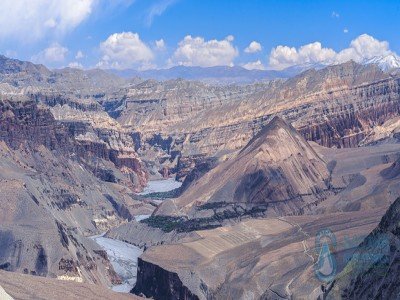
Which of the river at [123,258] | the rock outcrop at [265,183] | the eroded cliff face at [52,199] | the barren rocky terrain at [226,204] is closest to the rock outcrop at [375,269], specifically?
the barren rocky terrain at [226,204]

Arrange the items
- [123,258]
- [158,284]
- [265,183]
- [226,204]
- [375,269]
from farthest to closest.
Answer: [265,183]
[226,204]
[123,258]
[158,284]
[375,269]

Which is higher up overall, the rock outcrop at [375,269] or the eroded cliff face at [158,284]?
the rock outcrop at [375,269]

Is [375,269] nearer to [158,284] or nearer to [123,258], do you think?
[158,284]

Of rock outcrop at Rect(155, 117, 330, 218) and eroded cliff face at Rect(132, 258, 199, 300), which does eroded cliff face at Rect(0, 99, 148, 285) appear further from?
rock outcrop at Rect(155, 117, 330, 218)

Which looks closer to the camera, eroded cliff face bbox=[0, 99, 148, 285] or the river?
eroded cliff face bbox=[0, 99, 148, 285]

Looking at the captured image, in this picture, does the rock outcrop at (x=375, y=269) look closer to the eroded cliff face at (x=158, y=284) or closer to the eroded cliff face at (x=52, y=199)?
the eroded cliff face at (x=158, y=284)

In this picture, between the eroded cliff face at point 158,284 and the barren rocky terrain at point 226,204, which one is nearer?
the barren rocky terrain at point 226,204

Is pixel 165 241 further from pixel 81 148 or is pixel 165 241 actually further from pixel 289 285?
pixel 81 148

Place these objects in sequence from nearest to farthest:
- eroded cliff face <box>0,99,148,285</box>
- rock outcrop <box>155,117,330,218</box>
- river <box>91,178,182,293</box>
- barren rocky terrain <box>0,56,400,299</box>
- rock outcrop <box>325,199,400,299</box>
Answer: rock outcrop <box>325,199,400,299</box> → barren rocky terrain <box>0,56,400,299</box> → eroded cliff face <box>0,99,148,285</box> → river <box>91,178,182,293</box> → rock outcrop <box>155,117,330,218</box>

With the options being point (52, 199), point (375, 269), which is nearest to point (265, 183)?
point (52, 199)

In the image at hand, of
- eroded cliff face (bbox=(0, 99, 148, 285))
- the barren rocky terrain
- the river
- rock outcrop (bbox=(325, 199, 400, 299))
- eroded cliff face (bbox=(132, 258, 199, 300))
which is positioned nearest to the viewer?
rock outcrop (bbox=(325, 199, 400, 299))

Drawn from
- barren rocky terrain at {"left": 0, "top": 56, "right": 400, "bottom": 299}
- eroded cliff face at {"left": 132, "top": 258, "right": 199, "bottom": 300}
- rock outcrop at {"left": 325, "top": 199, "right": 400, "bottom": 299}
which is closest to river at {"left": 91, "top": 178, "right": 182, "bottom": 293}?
barren rocky terrain at {"left": 0, "top": 56, "right": 400, "bottom": 299}
